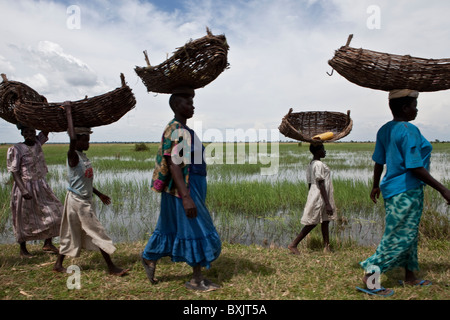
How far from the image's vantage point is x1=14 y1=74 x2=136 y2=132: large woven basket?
270 cm

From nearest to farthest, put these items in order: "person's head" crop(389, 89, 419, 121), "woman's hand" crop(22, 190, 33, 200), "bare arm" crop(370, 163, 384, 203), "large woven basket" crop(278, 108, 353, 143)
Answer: "person's head" crop(389, 89, 419, 121), "bare arm" crop(370, 163, 384, 203), "woman's hand" crop(22, 190, 33, 200), "large woven basket" crop(278, 108, 353, 143)

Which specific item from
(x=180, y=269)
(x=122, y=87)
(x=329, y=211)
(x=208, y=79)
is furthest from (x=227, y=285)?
(x=122, y=87)

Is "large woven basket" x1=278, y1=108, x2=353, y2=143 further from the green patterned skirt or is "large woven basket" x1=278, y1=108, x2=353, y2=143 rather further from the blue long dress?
the blue long dress

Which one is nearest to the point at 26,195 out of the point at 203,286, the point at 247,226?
the point at 203,286

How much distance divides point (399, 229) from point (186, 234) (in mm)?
1623

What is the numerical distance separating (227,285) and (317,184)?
1.53m

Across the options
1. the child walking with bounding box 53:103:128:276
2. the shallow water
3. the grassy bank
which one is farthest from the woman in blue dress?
the shallow water

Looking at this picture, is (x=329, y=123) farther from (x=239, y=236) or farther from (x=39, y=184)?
(x=39, y=184)

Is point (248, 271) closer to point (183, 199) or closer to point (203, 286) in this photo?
point (203, 286)

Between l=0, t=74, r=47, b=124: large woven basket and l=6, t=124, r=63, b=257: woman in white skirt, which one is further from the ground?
l=0, t=74, r=47, b=124: large woven basket

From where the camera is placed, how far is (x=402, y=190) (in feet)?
7.48

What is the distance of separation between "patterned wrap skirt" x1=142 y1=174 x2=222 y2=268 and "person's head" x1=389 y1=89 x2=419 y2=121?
1642 millimetres

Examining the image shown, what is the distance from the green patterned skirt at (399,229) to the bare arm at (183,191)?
4.68 feet

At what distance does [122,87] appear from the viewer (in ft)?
8.90
